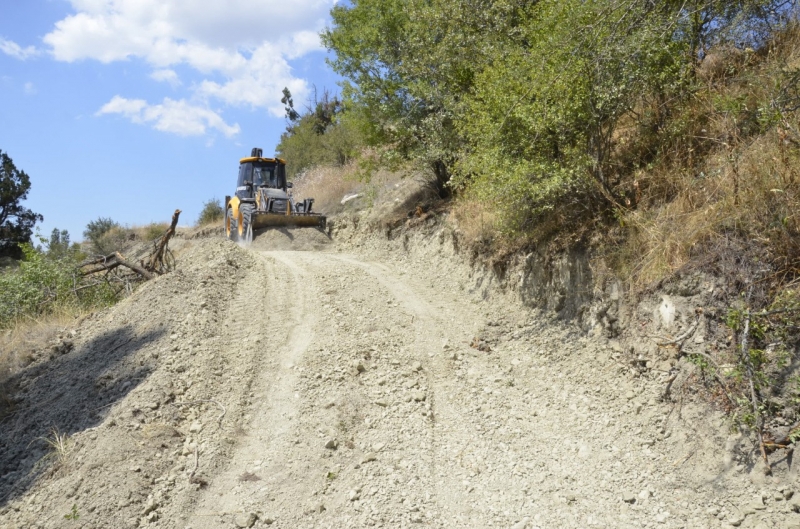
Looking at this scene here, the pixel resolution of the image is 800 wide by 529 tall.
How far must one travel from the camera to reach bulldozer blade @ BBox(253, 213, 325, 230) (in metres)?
17.6

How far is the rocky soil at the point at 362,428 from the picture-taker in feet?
16.3

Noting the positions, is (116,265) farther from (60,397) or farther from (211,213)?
(211,213)

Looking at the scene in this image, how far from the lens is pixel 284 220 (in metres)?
17.8

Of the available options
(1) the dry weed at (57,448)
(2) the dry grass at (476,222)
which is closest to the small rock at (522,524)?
(1) the dry weed at (57,448)

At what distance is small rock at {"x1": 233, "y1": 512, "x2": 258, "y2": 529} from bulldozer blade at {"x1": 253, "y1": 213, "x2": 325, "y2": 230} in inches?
512

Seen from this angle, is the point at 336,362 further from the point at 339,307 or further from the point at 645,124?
the point at 645,124

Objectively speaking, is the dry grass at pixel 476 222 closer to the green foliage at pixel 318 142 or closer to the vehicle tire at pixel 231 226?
the vehicle tire at pixel 231 226

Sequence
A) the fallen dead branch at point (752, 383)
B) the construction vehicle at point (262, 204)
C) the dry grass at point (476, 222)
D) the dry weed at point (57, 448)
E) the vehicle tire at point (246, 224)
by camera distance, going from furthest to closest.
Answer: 1. the construction vehicle at point (262, 204)
2. the vehicle tire at point (246, 224)
3. the dry grass at point (476, 222)
4. the dry weed at point (57, 448)
5. the fallen dead branch at point (752, 383)

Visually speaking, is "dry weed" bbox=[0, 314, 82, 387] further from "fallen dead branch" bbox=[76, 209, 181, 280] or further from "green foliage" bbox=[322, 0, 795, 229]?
"green foliage" bbox=[322, 0, 795, 229]

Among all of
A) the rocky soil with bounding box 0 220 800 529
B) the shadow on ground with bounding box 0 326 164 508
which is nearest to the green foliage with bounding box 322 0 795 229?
the rocky soil with bounding box 0 220 800 529

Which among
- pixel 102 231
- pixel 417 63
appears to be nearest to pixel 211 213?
pixel 102 231

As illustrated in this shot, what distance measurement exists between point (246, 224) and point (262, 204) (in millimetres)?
837

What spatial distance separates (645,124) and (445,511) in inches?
222

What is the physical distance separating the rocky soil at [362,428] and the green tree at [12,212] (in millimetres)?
22471
